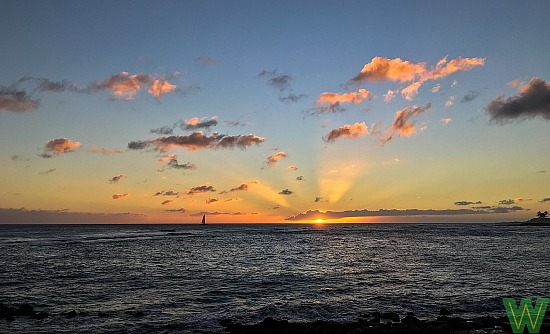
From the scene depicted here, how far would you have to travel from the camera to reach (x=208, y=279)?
51094mm

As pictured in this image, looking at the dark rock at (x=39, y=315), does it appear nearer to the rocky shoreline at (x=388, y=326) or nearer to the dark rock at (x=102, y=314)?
the dark rock at (x=102, y=314)

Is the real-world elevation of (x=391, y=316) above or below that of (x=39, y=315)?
below

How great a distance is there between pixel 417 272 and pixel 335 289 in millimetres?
18062

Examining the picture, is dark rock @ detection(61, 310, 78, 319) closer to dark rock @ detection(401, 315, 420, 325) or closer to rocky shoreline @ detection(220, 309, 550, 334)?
rocky shoreline @ detection(220, 309, 550, 334)

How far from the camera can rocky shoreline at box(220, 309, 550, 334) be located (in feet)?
84.8

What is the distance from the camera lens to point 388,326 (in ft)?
88.4

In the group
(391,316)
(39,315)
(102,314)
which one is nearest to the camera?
(391,316)

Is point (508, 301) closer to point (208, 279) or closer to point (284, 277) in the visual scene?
point (284, 277)

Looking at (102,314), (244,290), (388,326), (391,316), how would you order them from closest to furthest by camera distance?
(388,326) < (391,316) < (102,314) < (244,290)

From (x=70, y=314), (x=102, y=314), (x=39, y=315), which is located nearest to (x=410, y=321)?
(x=102, y=314)

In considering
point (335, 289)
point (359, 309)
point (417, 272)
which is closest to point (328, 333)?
point (359, 309)

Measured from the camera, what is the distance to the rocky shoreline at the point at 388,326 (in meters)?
25.8

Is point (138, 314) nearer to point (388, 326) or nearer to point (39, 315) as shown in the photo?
point (39, 315)

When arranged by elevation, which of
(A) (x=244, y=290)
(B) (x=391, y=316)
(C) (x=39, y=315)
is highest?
(C) (x=39, y=315)
